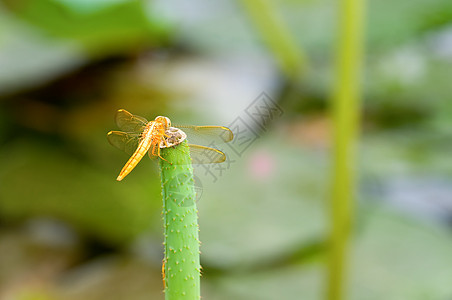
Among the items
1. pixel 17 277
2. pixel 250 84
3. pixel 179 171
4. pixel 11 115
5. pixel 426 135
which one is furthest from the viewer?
pixel 250 84

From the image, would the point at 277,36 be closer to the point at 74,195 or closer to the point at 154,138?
the point at 74,195

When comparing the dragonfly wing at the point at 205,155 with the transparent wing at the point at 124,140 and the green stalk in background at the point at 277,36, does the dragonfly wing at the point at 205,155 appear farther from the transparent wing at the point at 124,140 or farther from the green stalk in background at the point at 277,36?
the green stalk in background at the point at 277,36

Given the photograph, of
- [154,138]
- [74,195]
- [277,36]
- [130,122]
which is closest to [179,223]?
[154,138]

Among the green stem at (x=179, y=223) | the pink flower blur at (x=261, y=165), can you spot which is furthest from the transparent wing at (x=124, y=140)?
the pink flower blur at (x=261, y=165)

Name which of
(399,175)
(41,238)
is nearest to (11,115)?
(41,238)

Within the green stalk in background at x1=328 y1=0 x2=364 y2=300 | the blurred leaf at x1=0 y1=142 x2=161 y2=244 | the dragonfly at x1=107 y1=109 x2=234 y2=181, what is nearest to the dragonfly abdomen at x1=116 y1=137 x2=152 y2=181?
the dragonfly at x1=107 y1=109 x2=234 y2=181

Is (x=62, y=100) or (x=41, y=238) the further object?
(x=62, y=100)

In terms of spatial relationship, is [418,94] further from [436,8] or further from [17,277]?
[17,277]
